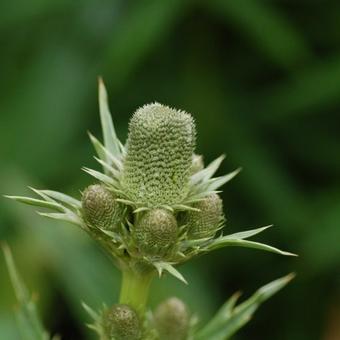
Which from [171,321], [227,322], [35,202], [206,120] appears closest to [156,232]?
[35,202]

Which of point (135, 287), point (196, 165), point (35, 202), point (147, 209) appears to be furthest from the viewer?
point (196, 165)

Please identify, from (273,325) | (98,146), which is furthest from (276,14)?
(98,146)

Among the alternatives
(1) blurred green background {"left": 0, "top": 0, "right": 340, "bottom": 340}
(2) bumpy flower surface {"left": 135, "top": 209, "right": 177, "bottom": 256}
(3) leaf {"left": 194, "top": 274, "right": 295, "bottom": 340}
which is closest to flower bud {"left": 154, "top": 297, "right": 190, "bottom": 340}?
(3) leaf {"left": 194, "top": 274, "right": 295, "bottom": 340}

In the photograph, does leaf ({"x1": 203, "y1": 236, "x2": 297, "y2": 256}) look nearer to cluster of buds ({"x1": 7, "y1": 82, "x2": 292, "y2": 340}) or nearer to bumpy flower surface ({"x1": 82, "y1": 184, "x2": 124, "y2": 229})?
cluster of buds ({"x1": 7, "y1": 82, "x2": 292, "y2": 340})

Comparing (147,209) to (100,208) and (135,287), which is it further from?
(135,287)

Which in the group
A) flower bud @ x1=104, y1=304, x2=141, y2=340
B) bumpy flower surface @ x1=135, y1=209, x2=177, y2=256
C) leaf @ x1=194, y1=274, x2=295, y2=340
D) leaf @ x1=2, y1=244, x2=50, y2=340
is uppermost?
bumpy flower surface @ x1=135, y1=209, x2=177, y2=256

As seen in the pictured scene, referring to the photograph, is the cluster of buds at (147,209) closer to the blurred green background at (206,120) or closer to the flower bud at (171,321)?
the flower bud at (171,321)
